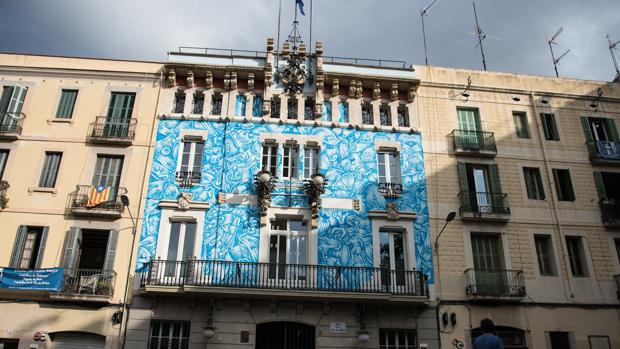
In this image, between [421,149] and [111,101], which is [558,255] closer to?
[421,149]

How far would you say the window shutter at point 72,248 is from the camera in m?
18.6

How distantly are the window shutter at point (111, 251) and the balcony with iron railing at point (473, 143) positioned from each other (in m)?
14.4

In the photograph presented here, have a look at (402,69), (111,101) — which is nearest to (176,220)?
(111,101)

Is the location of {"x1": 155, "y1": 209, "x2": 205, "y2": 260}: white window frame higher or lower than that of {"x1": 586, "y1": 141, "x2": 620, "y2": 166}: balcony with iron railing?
lower

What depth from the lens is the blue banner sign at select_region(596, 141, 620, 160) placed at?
75.8ft

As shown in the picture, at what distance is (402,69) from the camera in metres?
23.3

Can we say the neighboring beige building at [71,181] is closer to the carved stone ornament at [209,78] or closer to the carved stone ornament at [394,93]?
the carved stone ornament at [209,78]

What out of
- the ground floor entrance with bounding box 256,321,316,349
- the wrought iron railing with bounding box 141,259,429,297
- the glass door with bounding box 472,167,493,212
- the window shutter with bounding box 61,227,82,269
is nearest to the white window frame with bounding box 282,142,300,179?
the wrought iron railing with bounding box 141,259,429,297

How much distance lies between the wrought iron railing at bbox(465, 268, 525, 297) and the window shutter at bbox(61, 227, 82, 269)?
48.5ft

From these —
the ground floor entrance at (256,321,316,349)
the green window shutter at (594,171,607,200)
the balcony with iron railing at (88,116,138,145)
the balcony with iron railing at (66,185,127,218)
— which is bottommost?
the ground floor entrance at (256,321,316,349)

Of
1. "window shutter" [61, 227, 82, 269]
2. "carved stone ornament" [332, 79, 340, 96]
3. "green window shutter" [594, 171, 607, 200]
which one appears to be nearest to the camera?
"window shutter" [61, 227, 82, 269]

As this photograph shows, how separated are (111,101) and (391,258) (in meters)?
13.5

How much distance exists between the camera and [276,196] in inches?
802

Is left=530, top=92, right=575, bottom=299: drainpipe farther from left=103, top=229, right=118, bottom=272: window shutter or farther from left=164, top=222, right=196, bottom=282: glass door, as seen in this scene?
left=103, top=229, right=118, bottom=272: window shutter
